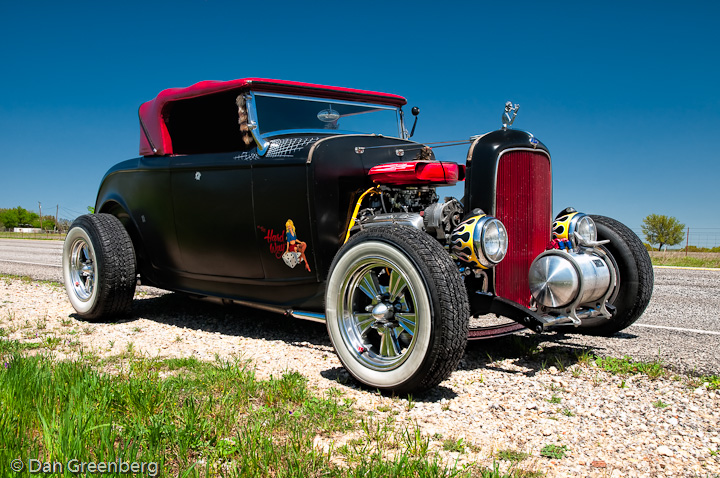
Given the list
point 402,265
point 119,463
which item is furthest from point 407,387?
point 119,463

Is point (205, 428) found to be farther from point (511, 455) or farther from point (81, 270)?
point (81, 270)

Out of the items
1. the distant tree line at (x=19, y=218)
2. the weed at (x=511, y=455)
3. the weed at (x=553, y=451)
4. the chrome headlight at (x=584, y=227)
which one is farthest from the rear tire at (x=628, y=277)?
the distant tree line at (x=19, y=218)

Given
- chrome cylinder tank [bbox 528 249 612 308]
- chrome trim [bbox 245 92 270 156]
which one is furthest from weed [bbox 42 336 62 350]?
chrome cylinder tank [bbox 528 249 612 308]

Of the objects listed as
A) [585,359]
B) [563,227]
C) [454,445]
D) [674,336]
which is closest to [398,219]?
[563,227]

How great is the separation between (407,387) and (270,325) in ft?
7.61

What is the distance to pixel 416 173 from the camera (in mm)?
3746

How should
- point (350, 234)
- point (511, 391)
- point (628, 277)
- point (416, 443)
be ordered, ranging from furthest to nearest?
point (628, 277), point (350, 234), point (511, 391), point (416, 443)

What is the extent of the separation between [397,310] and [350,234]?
948 mm

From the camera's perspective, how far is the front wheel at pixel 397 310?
2887 mm

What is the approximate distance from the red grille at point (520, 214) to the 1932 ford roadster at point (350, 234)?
12 mm

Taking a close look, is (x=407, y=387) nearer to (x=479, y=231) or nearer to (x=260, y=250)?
(x=479, y=231)

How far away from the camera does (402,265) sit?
10.1ft

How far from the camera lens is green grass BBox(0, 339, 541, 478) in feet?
6.66

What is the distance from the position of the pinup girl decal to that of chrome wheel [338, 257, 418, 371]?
2.29 feet
